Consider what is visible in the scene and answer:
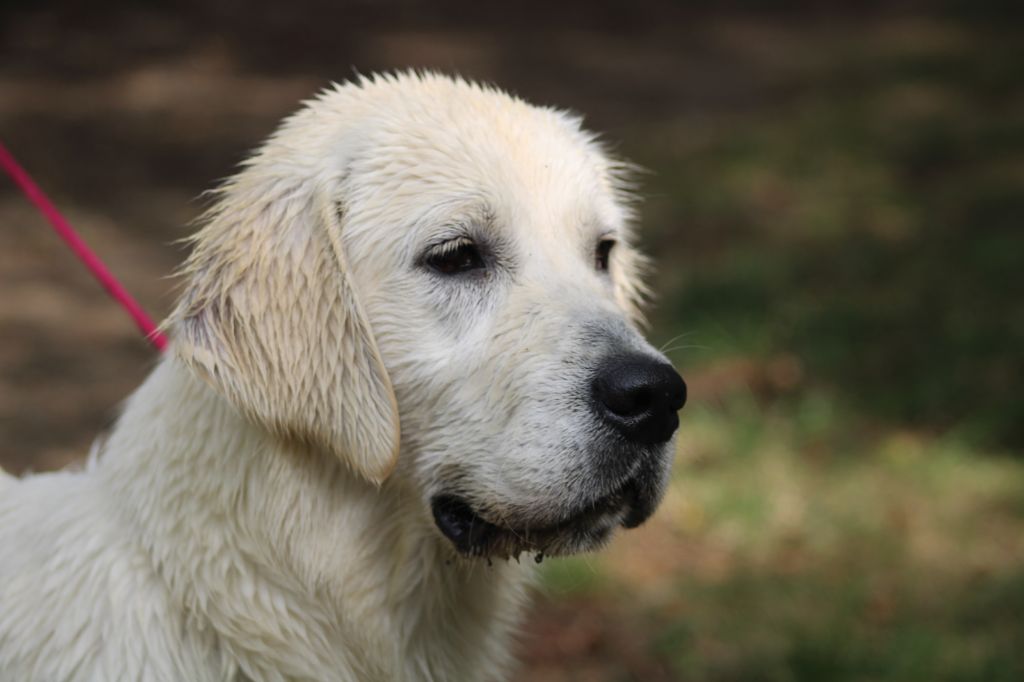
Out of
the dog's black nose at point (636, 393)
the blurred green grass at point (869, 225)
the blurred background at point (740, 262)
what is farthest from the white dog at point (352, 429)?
the blurred green grass at point (869, 225)

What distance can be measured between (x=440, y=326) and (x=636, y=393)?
0.52 meters

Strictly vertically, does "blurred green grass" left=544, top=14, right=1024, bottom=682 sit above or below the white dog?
below

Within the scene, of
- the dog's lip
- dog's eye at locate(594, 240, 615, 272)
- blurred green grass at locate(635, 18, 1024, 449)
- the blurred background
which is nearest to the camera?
the dog's lip

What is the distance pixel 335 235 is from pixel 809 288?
18.0 feet

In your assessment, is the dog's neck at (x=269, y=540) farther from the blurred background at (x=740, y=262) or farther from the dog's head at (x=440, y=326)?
the blurred background at (x=740, y=262)

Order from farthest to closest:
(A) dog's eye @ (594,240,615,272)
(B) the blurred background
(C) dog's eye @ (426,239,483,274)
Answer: (B) the blurred background
(A) dog's eye @ (594,240,615,272)
(C) dog's eye @ (426,239,483,274)

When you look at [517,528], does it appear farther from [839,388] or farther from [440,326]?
[839,388]

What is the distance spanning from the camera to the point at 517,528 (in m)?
2.93

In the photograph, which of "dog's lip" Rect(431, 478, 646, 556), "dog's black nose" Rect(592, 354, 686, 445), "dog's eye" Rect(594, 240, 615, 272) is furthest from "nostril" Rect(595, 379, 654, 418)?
"dog's eye" Rect(594, 240, 615, 272)

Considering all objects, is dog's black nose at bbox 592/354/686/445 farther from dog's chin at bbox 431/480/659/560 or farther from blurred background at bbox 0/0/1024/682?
blurred background at bbox 0/0/1024/682

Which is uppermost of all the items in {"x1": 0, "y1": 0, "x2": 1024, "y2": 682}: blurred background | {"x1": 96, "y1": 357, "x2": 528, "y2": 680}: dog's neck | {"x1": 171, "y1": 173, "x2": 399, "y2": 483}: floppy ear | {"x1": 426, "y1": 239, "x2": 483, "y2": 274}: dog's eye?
{"x1": 426, "y1": 239, "x2": 483, "y2": 274}: dog's eye

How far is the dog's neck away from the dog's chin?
95 mm

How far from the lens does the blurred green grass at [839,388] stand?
516 centimetres

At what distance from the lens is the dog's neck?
2.93 meters
